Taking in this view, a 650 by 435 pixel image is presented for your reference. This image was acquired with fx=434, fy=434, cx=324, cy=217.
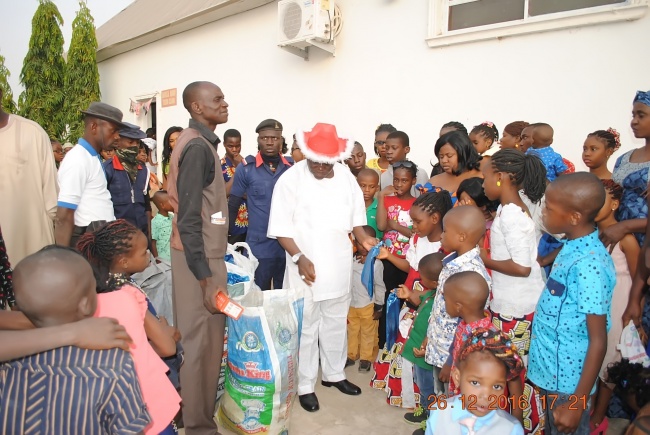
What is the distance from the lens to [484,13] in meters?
5.01

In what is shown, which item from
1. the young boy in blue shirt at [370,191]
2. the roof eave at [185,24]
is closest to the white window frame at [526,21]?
the young boy in blue shirt at [370,191]

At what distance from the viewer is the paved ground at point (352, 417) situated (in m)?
2.76

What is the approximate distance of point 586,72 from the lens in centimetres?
425

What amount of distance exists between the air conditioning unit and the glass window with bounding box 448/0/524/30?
177 centimetres

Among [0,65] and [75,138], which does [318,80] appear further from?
[0,65]

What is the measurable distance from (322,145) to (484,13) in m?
3.35

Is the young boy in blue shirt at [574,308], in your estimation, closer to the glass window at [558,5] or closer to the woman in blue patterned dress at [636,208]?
the woman in blue patterned dress at [636,208]

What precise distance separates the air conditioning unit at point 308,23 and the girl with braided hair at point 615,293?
180 inches

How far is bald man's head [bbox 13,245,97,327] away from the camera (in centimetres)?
123

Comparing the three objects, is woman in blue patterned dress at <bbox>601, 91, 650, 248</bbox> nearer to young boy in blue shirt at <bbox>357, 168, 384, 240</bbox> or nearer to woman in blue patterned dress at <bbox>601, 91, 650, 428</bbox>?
woman in blue patterned dress at <bbox>601, 91, 650, 428</bbox>

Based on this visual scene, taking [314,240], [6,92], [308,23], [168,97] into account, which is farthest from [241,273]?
[6,92]

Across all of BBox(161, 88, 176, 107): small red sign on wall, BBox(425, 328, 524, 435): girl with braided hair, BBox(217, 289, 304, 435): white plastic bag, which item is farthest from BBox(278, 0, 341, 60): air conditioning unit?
BBox(425, 328, 524, 435): girl with braided hair

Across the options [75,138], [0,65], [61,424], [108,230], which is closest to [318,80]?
[108,230]

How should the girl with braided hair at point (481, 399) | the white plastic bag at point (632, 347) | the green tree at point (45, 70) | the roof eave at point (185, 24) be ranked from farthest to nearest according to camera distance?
the green tree at point (45, 70) → the roof eave at point (185, 24) → the white plastic bag at point (632, 347) → the girl with braided hair at point (481, 399)
